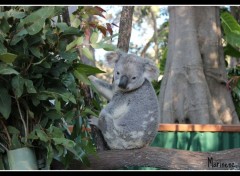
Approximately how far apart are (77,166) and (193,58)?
4.53 meters

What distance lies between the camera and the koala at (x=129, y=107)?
3494mm

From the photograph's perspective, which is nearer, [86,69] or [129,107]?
[86,69]

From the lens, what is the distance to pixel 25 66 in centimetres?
271

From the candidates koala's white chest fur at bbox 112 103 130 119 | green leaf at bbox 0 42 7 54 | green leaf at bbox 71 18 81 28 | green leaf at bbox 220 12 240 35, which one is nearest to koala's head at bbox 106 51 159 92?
koala's white chest fur at bbox 112 103 130 119

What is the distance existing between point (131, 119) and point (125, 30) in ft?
3.03

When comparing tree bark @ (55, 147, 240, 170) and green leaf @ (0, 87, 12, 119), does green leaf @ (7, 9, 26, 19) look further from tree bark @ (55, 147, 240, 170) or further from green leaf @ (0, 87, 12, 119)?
tree bark @ (55, 147, 240, 170)

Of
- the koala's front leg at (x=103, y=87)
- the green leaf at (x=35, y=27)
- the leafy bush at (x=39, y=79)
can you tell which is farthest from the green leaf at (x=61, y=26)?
the koala's front leg at (x=103, y=87)

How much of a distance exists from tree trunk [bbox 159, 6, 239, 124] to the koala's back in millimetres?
3454

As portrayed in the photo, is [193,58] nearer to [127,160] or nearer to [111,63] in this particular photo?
[111,63]

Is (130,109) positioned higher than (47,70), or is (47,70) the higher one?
(47,70)

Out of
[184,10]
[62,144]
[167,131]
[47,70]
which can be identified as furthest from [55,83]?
[184,10]

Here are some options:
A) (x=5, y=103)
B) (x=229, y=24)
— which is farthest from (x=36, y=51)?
(x=229, y=24)

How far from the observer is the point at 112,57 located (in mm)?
3650

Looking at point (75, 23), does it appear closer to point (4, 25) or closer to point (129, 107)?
point (4, 25)
